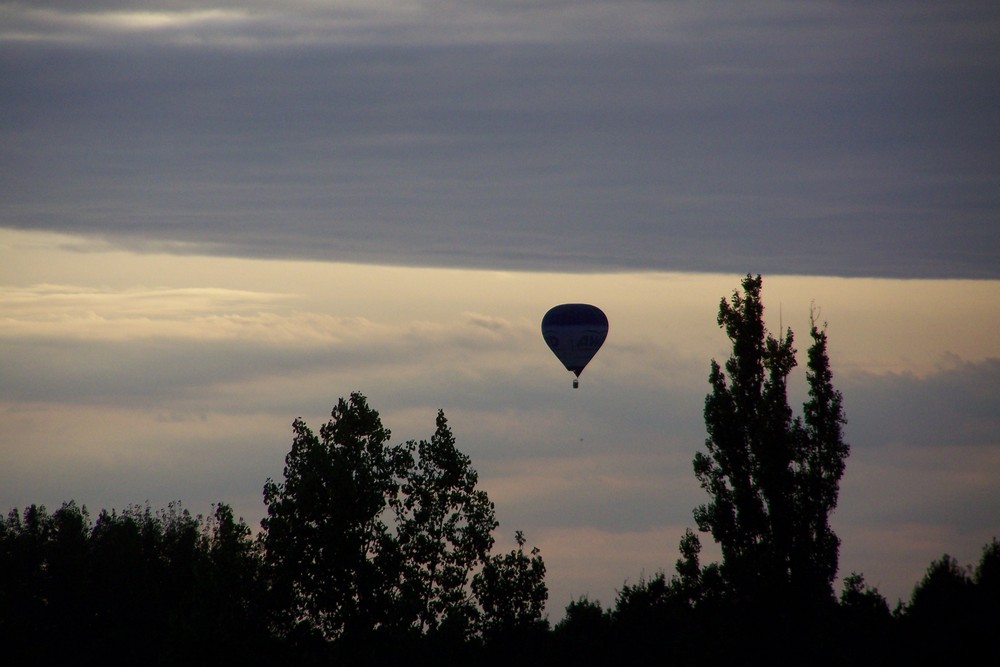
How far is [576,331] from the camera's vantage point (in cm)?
8419

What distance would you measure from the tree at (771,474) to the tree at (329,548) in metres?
14.2

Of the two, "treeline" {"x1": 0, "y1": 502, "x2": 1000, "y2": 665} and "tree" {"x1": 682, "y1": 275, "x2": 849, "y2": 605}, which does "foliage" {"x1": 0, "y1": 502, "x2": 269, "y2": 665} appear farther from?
"tree" {"x1": 682, "y1": 275, "x2": 849, "y2": 605}

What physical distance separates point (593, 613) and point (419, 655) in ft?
81.6

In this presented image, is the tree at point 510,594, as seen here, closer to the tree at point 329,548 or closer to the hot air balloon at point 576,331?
the tree at point 329,548

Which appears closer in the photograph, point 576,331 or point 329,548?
point 329,548

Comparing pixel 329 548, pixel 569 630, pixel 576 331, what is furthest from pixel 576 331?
pixel 329 548

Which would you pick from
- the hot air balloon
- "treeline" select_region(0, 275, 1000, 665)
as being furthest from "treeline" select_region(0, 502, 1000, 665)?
the hot air balloon

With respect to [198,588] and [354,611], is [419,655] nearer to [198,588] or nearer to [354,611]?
[354,611]

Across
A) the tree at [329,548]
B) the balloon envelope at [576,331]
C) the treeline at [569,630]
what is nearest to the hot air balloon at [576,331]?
the balloon envelope at [576,331]

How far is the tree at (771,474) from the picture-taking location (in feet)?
179

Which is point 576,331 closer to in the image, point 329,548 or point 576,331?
point 576,331

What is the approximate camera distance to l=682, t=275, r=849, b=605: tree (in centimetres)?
5459

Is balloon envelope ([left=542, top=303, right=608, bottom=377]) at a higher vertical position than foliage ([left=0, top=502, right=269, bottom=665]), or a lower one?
higher

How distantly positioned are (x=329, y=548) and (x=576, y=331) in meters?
33.2
